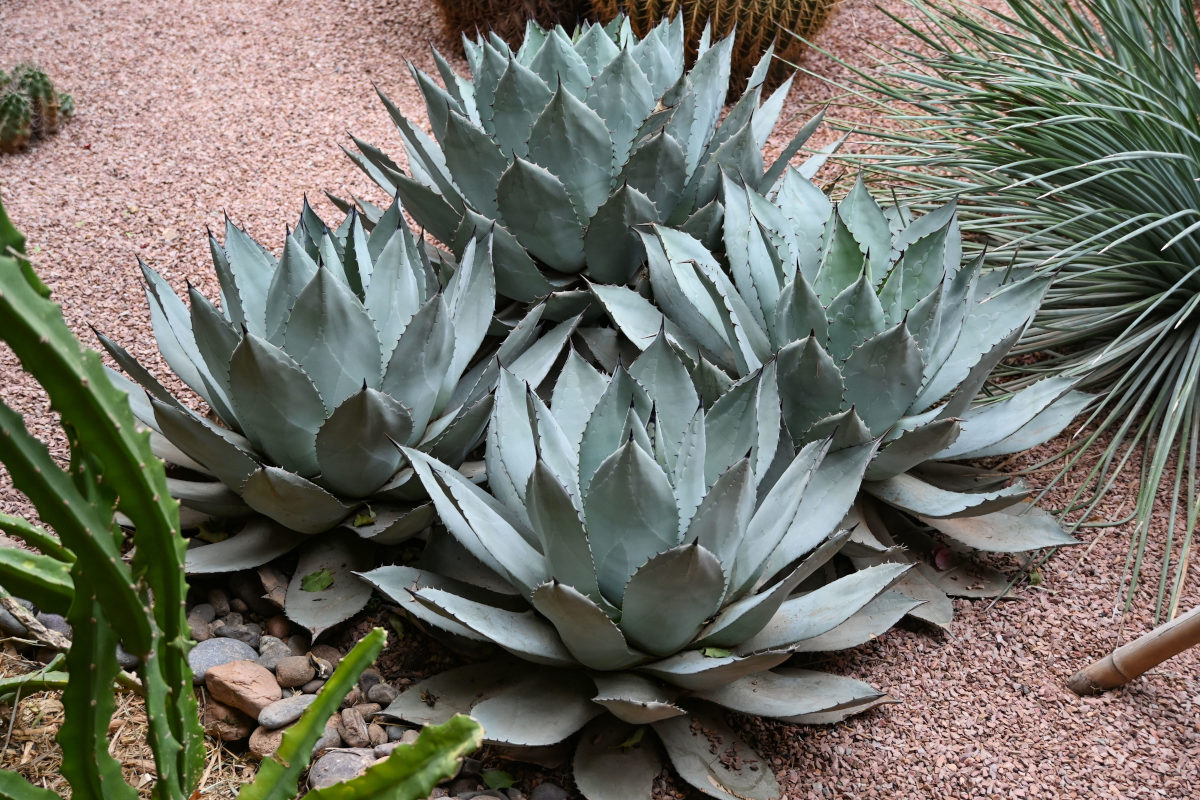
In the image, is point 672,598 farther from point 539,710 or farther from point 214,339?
point 214,339

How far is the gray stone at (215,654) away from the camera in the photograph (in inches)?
69.5

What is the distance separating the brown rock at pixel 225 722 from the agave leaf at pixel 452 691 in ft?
0.85

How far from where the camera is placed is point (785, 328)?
205cm

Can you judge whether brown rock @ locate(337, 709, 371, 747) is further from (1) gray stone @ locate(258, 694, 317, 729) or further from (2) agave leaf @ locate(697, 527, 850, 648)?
(2) agave leaf @ locate(697, 527, 850, 648)

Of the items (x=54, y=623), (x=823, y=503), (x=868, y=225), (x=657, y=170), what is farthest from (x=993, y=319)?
(x=54, y=623)

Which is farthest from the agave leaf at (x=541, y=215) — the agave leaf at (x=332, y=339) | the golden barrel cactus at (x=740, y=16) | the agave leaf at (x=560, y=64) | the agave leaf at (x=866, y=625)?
the golden barrel cactus at (x=740, y=16)

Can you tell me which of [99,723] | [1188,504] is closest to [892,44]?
[1188,504]

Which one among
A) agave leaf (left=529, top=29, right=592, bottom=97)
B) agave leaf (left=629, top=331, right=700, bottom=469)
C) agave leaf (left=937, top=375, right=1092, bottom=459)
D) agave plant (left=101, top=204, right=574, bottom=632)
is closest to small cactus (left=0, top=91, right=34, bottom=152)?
agave plant (left=101, top=204, right=574, bottom=632)

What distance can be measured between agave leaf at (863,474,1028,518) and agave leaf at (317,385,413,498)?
1.03 meters

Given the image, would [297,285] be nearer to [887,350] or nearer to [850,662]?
[887,350]

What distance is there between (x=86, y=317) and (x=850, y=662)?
2.35 meters

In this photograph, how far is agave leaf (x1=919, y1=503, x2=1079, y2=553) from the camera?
208cm

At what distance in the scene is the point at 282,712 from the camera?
5.51ft

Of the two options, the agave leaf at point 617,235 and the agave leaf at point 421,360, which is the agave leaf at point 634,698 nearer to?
the agave leaf at point 421,360
